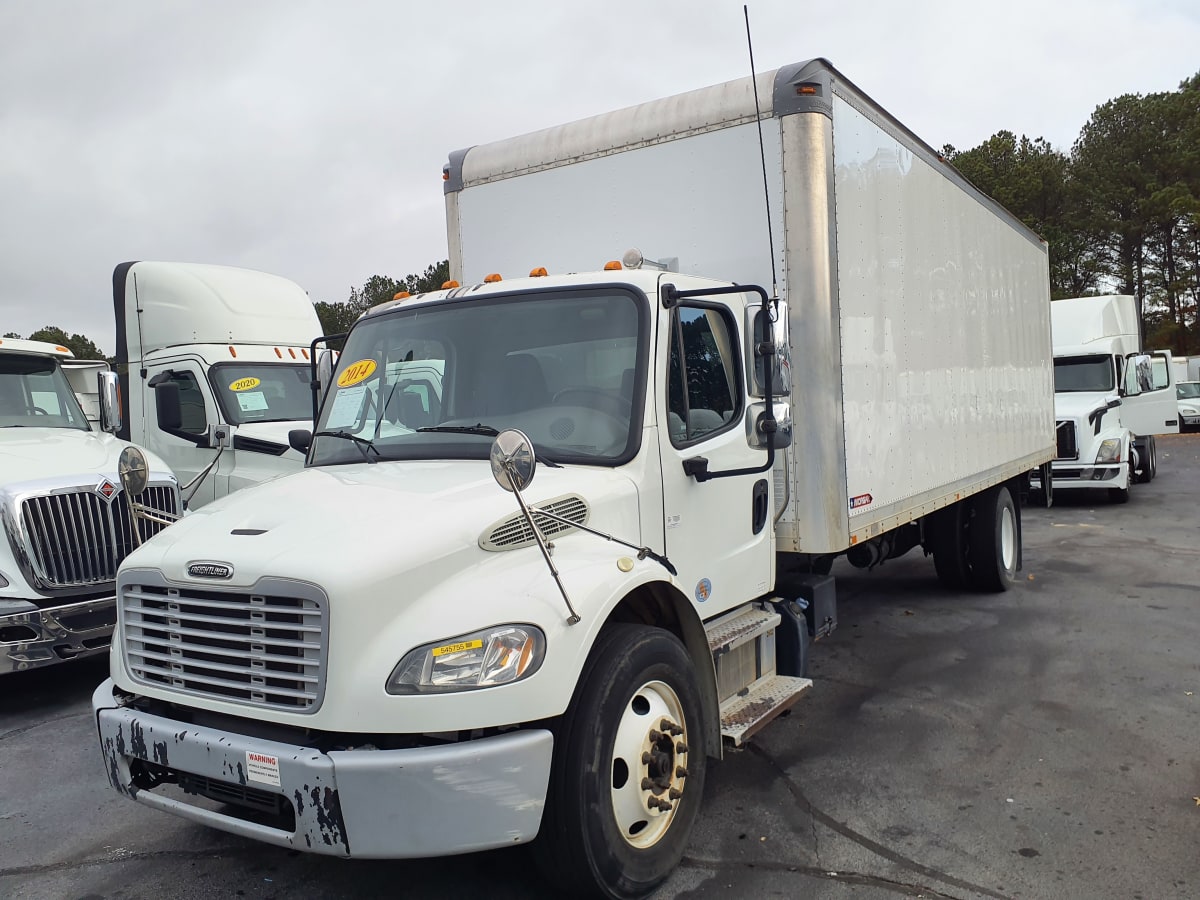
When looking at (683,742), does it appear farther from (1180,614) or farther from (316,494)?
(1180,614)

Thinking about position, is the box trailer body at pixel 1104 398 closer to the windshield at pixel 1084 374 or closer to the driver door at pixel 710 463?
the windshield at pixel 1084 374

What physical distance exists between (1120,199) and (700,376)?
44.9m

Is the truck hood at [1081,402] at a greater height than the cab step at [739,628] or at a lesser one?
greater

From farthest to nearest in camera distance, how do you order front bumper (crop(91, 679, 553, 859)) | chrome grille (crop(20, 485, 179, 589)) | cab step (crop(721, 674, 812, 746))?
chrome grille (crop(20, 485, 179, 589)) < cab step (crop(721, 674, 812, 746)) < front bumper (crop(91, 679, 553, 859))

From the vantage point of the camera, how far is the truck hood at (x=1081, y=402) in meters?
15.1

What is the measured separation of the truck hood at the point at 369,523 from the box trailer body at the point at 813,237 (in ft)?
5.76

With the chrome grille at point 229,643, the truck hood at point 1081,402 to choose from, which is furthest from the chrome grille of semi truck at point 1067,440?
the chrome grille at point 229,643

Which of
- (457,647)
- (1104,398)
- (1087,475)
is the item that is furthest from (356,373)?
(1104,398)

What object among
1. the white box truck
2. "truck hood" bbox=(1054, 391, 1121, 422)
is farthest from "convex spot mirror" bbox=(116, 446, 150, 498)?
"truck hood" bbox=(1054, 391, 1121, 422)

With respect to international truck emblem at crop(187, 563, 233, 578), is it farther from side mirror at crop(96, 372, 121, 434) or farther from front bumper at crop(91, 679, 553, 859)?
side mirror at crop(96, 372, 121, 434)

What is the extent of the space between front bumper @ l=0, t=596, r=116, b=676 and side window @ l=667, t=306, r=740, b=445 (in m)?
4.22

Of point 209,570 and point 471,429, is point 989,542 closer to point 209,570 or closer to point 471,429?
point 471,429

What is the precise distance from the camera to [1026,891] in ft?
11.8

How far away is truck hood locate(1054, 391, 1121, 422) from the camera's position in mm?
15148
